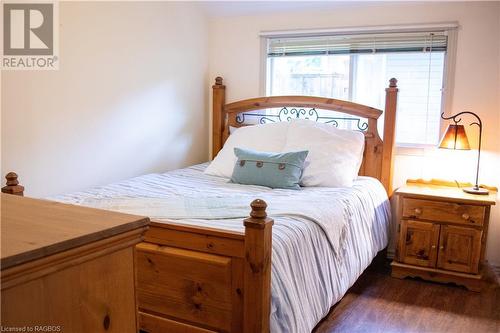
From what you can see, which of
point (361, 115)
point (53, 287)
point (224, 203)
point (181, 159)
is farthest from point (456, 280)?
point (53, 287)

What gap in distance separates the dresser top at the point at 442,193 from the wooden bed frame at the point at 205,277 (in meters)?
1.67

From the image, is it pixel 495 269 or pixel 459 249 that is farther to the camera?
pixel 495 269

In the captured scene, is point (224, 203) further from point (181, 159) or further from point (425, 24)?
point (425, 24)

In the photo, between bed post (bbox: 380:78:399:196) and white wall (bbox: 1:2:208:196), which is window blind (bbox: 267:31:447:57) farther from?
white wall (bbox: 1:2:208:196)

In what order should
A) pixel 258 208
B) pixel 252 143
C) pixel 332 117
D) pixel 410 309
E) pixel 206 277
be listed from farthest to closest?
pixel 332 117
pixel 252 143
pixel 410 309
pixel 206 277
pixel 258 208

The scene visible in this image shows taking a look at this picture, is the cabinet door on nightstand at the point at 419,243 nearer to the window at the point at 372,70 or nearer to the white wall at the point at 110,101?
the window at the point at 372,70

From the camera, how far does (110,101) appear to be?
10.7 ft

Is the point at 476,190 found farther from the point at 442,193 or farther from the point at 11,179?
the point at 11,179

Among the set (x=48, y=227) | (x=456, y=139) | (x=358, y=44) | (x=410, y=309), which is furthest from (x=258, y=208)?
(x=358, y=44)

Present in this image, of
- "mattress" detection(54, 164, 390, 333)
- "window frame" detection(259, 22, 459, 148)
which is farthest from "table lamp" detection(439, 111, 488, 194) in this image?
"mattress" detection(54, 164, 390, 333)

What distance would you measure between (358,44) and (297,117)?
0.75 metres

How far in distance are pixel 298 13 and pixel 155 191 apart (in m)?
1.95

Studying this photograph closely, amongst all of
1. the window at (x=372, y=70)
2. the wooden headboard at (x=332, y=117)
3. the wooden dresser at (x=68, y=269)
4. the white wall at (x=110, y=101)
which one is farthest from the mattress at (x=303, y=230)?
the wooden dresser at (x=68, y=269)

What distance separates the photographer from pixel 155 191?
9.39 ft
